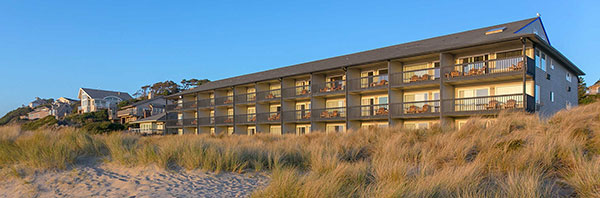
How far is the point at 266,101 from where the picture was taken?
3622 cm

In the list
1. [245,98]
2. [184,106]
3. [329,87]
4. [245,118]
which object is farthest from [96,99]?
[329,87]

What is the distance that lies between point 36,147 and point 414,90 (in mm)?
21957

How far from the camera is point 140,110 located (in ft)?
213

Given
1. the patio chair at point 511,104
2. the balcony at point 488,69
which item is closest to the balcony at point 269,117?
the balcony at point 488,69

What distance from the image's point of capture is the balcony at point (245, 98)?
38231 millimetres

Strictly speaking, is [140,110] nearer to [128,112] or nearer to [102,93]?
[128,112]

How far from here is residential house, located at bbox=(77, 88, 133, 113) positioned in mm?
77000

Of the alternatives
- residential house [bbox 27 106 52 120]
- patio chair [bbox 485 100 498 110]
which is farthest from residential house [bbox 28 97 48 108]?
patio chair [bbox 485 100 498 110]

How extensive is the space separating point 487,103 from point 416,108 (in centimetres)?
430

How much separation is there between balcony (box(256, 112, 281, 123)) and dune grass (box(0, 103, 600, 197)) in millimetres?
21243

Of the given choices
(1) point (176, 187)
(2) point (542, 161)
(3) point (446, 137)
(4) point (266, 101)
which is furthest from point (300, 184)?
(4) point (266, 101)

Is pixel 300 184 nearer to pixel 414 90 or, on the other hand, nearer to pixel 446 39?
pixel 414 90

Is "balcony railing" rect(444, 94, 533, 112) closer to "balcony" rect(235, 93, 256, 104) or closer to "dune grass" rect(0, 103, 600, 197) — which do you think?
"dune grass" rect(0, 103, 600, 197)

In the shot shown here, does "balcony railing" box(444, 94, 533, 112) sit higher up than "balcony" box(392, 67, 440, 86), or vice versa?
"balcony" box(392, 67, 440, 86)
